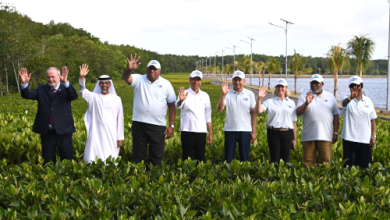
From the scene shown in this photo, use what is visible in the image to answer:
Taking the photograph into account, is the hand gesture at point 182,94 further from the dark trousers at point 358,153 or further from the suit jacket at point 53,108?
the dark trousers at point 358,153

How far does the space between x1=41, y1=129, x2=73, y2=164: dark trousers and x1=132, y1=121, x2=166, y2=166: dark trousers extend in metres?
1.10

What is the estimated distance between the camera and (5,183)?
395 centimetres

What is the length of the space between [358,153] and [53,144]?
5101 millimetres

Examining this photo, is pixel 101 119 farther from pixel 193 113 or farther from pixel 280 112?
pixel 280 112

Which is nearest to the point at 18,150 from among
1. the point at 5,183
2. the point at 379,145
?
the point at 5,183

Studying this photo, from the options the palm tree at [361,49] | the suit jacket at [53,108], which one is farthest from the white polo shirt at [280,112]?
the palm tree at [361,49]

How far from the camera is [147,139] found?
609 cm

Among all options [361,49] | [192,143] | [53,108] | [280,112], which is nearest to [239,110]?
[280,112]

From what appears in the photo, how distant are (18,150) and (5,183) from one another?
3.85 meters

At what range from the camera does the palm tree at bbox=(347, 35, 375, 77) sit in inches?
1187

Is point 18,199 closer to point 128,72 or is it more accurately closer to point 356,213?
point 128,72

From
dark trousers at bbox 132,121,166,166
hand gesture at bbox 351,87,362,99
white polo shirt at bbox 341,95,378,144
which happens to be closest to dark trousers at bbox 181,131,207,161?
dark trousers at bbox 132,121,166,166

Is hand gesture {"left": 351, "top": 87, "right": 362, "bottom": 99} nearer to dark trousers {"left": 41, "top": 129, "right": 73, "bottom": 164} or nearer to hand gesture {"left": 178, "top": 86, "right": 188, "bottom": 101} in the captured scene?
hand gesture {"left": 178, "top": 86, "right": 188, "bottom": 101}

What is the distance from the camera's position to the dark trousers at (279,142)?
620 cm
